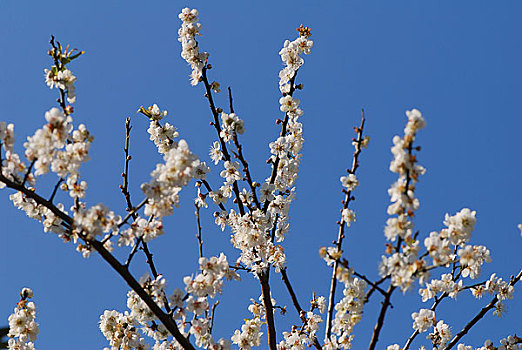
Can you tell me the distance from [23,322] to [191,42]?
2.48m

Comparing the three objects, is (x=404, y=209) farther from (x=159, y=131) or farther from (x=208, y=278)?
(x=159, y=131)

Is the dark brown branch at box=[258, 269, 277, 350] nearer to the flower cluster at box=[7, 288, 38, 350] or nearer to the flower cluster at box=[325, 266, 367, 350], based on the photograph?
the flower cluster at box=[325, 266, 367, 350]

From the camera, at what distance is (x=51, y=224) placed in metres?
3.27

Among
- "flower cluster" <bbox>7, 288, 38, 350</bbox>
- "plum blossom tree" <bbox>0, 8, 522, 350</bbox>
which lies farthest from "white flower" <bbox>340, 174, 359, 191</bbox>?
"flower cluster" <bbox>7, 288, 38, 350</bbox>

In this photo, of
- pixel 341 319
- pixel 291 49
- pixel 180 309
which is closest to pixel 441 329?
pixel 341 319

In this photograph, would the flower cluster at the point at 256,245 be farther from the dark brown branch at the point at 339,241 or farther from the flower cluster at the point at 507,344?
the flower cluster at the point at 507,344

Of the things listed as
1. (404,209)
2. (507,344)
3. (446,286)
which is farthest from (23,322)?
(507,344)

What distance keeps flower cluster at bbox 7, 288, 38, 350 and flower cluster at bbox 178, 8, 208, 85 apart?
2.05m

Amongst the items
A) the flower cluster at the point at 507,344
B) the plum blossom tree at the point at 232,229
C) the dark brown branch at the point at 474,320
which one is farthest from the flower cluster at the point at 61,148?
the flower cluster at the point at 507,344

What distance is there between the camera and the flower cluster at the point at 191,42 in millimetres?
4625

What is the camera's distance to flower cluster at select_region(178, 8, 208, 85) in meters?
4.62

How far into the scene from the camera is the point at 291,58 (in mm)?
4773

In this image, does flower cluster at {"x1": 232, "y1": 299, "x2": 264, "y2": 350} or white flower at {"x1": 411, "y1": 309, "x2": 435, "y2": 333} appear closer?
white flower at {"x1": 411, "y1": 309, "x2": 435, "y2": 333}

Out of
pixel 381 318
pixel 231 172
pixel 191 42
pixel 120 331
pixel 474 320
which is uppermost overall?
pixel 191 42
